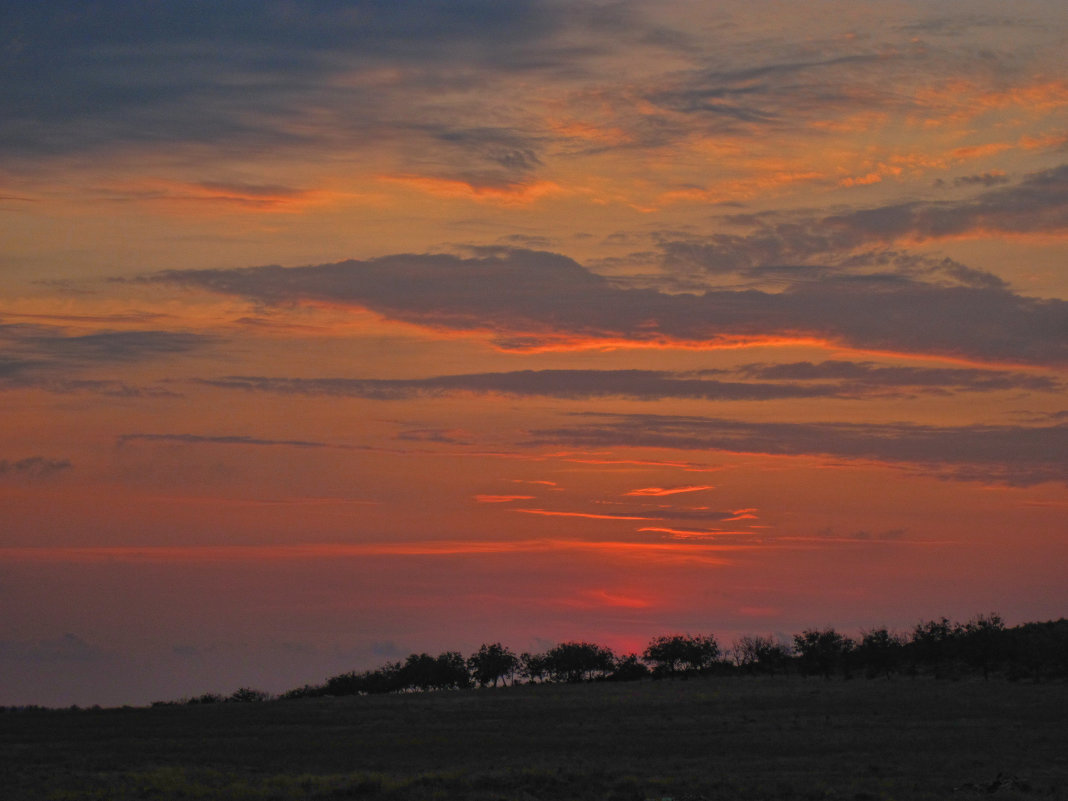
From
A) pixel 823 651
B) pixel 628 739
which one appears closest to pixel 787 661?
pixel 823 651

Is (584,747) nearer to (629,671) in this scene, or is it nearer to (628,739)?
(628,739)

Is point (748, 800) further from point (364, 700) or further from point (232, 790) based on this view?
point (364, 700)

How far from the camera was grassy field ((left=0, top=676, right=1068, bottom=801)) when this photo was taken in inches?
1463

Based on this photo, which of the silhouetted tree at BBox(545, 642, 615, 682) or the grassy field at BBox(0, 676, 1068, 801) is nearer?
the grassy field at BBox(0, 676, 1068, 801)

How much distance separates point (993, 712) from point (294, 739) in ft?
133

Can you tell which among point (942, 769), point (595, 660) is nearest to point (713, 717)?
point (942, 769)

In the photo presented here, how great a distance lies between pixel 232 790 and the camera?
3812 cm

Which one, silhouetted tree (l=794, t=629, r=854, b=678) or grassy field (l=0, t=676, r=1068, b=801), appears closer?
grassy field (l=0, t=676, r=1068, b=801)

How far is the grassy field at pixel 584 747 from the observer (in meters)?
37.2

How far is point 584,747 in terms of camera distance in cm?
5306

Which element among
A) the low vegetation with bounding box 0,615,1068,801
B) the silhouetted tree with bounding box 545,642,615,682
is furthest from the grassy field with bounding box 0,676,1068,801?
the silhouetted tree with bounding box 545,642,615,682

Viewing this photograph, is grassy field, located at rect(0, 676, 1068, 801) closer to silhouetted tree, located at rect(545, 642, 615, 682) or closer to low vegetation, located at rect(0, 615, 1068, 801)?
low vegetation, located at rect(0, 615, 1068, 801)

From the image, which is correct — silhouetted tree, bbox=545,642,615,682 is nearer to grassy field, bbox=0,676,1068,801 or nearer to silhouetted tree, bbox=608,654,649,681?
silhouetted tree, bbox=608,654,649,681

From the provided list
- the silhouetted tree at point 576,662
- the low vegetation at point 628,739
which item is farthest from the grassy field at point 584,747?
the silhouetted tree at point 576,662
